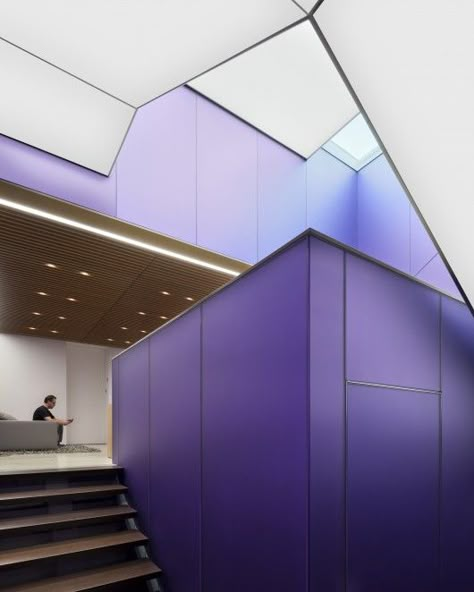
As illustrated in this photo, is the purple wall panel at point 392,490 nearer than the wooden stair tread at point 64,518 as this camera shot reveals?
Yes

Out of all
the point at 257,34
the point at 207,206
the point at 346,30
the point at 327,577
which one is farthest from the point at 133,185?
the point at 327,577

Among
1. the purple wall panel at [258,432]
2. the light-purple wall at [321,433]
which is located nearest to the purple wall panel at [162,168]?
the light-purple wall at [321,433]

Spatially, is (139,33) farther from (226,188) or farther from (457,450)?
(457,450)

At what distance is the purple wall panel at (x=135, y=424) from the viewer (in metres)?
4.42

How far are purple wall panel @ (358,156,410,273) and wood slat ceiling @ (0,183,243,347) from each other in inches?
130

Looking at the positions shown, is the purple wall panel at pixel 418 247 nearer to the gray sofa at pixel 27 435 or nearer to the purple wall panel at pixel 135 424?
the purple wall panel at pixel 135 424

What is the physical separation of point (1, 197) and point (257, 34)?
151 inches

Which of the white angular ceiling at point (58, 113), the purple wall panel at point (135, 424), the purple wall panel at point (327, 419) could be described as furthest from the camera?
the white angular ceiling at point (58, 113)

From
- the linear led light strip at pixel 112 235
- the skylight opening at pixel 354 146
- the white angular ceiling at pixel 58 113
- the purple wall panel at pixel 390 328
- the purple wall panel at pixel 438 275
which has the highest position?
the skylight opening at pixel 354 146

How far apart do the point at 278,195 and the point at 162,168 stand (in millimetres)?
2765

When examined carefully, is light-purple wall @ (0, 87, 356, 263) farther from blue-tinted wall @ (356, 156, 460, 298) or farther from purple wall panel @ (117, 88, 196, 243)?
blue-tinted wall @ (356, 156, 460, 298)

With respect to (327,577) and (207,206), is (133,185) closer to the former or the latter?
(207,206)

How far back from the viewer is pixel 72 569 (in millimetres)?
3797

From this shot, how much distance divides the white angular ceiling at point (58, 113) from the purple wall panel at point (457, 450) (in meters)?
4.26
